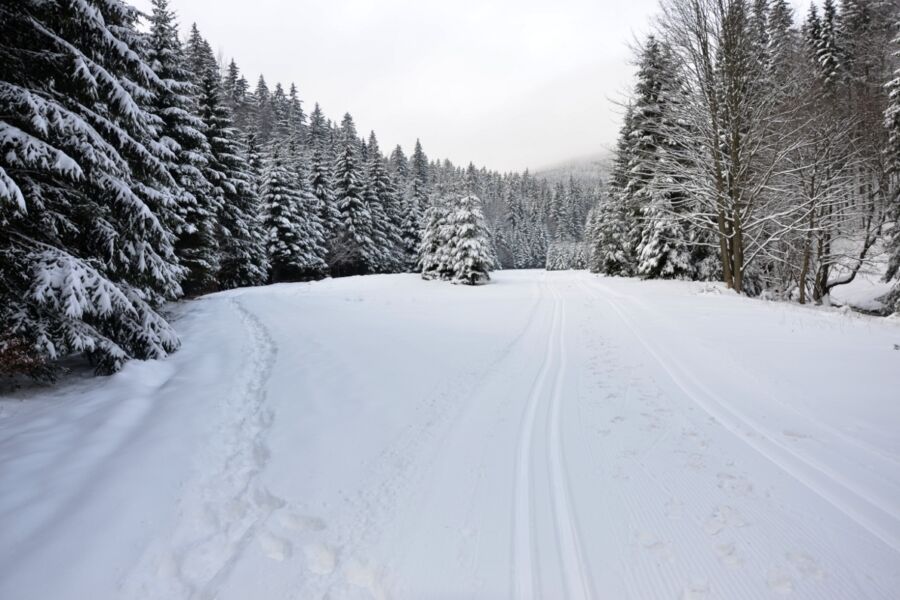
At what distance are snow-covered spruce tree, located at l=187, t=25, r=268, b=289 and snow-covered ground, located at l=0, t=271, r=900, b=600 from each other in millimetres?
17140

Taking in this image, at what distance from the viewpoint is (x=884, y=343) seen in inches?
250

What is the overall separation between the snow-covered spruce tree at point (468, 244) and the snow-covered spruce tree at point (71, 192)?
18708 mm

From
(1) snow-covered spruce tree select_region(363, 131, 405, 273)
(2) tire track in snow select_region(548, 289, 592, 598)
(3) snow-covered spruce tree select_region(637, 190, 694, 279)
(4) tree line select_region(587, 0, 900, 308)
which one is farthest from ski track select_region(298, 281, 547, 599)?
(1) snow-covered spruce tree select_region(363, 131, 405, 273)

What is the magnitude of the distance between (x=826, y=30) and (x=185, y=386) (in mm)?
42837

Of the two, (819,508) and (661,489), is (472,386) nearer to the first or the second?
(661,489)

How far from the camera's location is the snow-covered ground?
2.54 metres

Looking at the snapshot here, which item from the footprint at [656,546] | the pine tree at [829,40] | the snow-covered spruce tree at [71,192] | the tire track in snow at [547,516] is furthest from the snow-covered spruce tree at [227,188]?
the pine tree at [829,40]

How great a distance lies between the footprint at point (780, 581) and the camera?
232 cm

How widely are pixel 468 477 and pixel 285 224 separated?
92.1ft

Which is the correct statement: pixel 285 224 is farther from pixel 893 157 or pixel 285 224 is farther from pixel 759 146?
pixel 893 157

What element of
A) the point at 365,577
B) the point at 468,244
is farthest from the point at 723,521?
the point at 468,244

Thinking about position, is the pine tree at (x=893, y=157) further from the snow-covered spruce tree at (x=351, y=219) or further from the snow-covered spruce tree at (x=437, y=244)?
the snow-covered spruce tree at (x=351, y=219)

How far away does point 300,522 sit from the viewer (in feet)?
10.3

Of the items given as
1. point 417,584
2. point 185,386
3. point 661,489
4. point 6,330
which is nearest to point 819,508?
point 661,489
